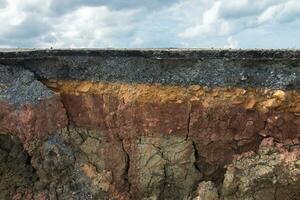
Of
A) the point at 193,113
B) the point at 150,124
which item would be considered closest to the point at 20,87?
the point at 150,124

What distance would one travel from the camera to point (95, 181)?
19.5 ft

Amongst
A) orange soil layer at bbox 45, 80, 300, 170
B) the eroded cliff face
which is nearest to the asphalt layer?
the eroded cliff face

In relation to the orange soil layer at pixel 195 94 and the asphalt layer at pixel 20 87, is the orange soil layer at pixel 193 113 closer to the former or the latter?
the orange soil layer at pixel 195 94

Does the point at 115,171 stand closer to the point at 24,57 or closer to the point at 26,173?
the point at 26,173

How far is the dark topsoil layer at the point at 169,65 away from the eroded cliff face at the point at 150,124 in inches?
0.4

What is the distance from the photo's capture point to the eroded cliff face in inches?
211

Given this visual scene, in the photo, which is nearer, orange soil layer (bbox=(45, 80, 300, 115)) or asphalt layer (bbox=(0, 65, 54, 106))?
orange soil layer (bbox=(45, 80, 300, 115))

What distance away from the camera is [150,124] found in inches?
227

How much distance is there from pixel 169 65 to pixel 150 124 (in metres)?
0.69

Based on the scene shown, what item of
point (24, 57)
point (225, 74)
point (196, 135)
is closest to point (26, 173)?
point (24, 57)

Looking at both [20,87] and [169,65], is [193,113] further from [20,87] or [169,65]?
[20,87]

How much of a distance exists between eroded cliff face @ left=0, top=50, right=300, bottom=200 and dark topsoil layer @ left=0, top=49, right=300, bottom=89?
11 mm

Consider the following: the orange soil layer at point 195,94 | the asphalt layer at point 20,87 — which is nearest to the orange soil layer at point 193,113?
the orange soil layer at point 195,94

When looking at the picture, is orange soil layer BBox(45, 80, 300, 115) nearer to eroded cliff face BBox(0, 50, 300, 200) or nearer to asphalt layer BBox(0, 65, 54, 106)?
eroded cliff face BBox(0, 50, 300, 200)
